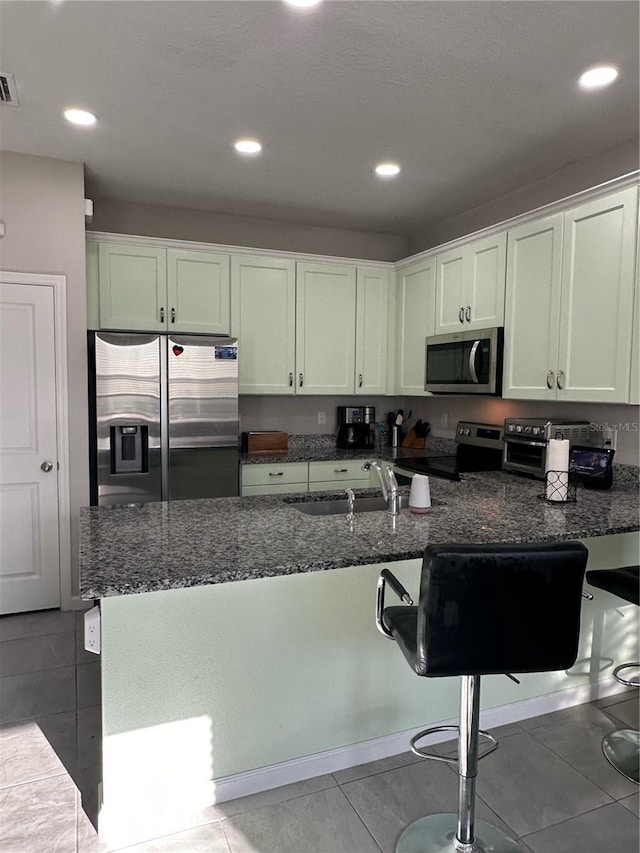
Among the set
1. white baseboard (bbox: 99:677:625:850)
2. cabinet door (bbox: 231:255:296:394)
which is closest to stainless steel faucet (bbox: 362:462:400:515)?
white baseboard (bbox: 99:677:625:850)

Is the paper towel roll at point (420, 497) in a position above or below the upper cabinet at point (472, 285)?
below

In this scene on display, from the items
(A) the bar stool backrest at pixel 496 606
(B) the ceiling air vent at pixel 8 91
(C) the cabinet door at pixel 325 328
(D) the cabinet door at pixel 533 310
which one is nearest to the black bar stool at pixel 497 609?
(A) the bar stool backrest at pixel 496 606

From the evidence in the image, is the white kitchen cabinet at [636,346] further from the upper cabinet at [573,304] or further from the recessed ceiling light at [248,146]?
the recessed ceiling light at [248,146]

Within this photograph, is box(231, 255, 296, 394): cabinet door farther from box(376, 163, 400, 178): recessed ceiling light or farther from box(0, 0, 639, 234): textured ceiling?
box(376, 163, 400, 178): recessed ceiling light

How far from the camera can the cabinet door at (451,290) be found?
377 centimetres

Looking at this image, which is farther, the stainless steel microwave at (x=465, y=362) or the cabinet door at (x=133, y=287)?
the cabinet door at (x=133, y=287)

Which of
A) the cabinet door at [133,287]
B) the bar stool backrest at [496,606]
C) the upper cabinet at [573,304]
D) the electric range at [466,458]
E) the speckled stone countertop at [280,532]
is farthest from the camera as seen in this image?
the cabinet door at [133,287]

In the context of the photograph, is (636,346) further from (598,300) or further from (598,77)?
(598,77)

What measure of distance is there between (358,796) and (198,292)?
3223mm

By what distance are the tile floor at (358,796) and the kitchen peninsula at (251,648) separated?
8cm

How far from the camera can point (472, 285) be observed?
12.1 ft

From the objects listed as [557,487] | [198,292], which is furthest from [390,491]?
[198,292]

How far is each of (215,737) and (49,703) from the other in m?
1.10

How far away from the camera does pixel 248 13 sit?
202 centimetres
